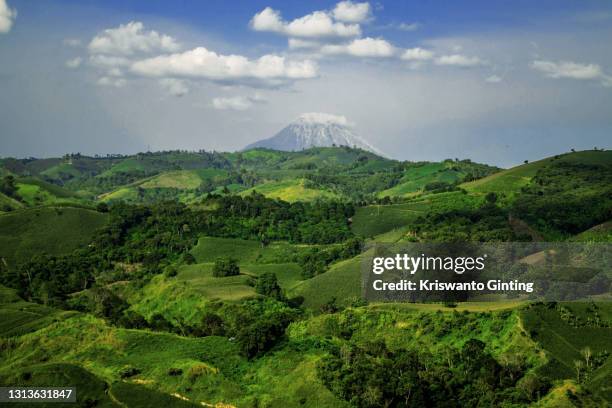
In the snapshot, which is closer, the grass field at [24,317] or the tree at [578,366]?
the tree at [578,366]

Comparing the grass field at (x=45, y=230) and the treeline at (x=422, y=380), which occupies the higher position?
the grass field at (x=45, y=230)

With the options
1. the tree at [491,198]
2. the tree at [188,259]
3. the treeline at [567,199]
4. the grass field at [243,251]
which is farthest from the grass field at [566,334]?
the tree at [491,198]

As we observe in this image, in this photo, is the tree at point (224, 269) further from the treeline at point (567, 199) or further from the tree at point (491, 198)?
the tree at point (491, 198)

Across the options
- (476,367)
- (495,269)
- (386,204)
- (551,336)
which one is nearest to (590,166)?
(386,204)

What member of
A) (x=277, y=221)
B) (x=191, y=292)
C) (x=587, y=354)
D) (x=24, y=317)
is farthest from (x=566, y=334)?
(x=277, y=221)

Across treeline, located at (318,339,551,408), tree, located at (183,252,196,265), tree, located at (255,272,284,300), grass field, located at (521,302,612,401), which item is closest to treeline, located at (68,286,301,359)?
tree, located at (255,272,284,300)

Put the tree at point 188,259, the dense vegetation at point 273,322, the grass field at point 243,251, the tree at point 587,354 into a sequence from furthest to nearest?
1. the grass field at point 243,251
2. the tree at point 188,259
3. the tree at point 587,354
4. the dense vegetation at point 273,322

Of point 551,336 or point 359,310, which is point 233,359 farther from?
point 551,336

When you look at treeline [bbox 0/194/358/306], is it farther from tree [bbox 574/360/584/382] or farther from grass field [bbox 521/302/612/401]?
tree [bbox 574/360/584/382]

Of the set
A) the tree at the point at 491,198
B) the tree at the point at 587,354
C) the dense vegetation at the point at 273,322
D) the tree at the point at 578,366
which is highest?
the tree at the point at 491,198
